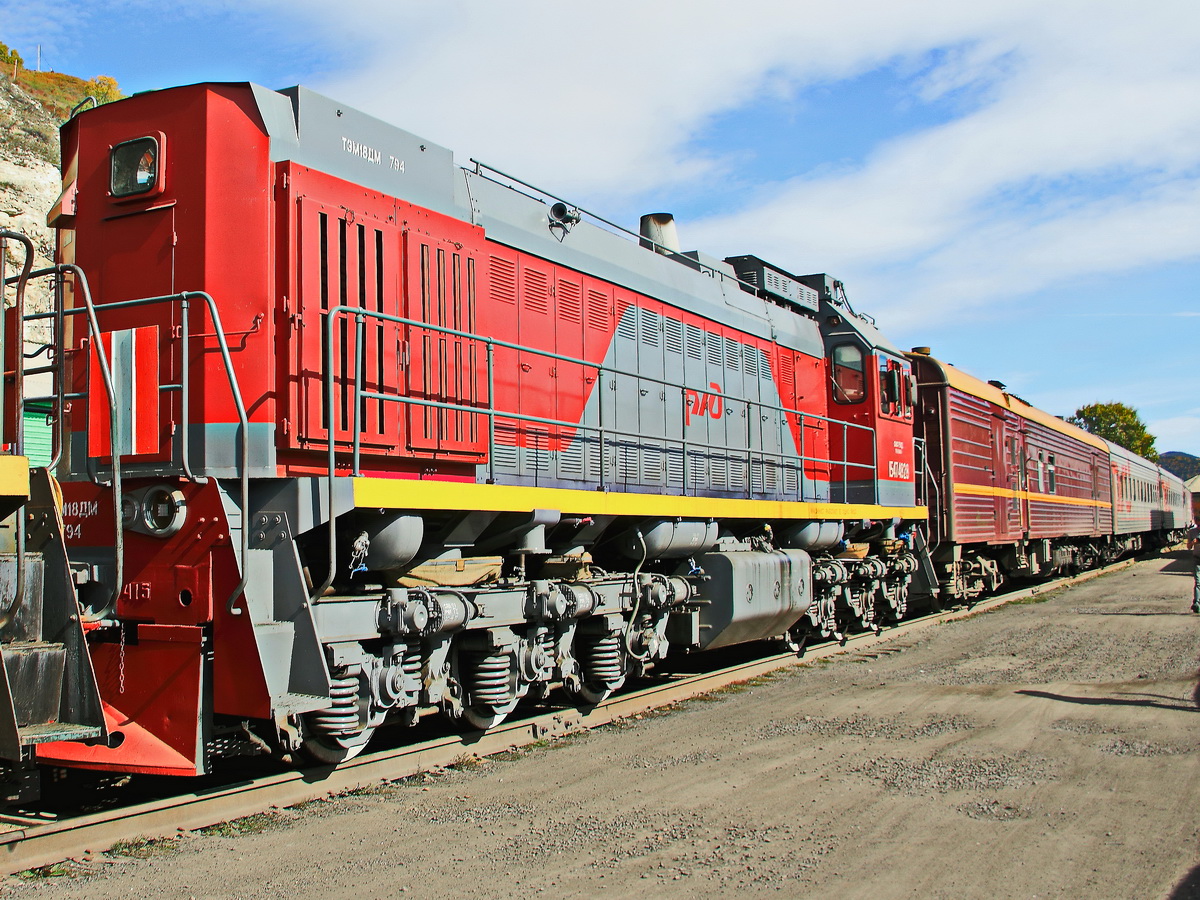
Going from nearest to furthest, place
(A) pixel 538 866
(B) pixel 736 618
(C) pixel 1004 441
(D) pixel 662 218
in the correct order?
1. (A) pixel 538 866
2. (B) pixel 736 618
3. (D) pixel 662 218
4. (C) pixel 1004 441

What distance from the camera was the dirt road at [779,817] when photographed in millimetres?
4324

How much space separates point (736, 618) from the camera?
29.1ft

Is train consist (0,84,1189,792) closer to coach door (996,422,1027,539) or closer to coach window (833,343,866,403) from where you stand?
coach window (833,343,866,403)

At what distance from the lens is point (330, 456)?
524 cm

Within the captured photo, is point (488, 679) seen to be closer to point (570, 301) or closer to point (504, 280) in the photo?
point (504, 280)

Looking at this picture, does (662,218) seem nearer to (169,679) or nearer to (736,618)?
(736,618)

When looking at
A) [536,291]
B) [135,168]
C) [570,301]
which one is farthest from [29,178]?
[135,168]

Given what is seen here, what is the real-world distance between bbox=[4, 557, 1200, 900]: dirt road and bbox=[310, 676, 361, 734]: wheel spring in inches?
16.6

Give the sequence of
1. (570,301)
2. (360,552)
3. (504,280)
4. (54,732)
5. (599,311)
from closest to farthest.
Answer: (54,732)
(360,552)
(504,280)
(570,301)
(599,311)

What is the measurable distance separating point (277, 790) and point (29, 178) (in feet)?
89.3

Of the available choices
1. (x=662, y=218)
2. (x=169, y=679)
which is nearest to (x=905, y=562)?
(x=662, y=218)

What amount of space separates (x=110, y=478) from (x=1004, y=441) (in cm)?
1602

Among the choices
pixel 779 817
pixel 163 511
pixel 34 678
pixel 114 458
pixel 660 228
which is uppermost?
pixel 660 228

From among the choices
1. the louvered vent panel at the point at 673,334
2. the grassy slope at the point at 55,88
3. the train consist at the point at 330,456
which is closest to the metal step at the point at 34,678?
the train consist at the point at 330,456
